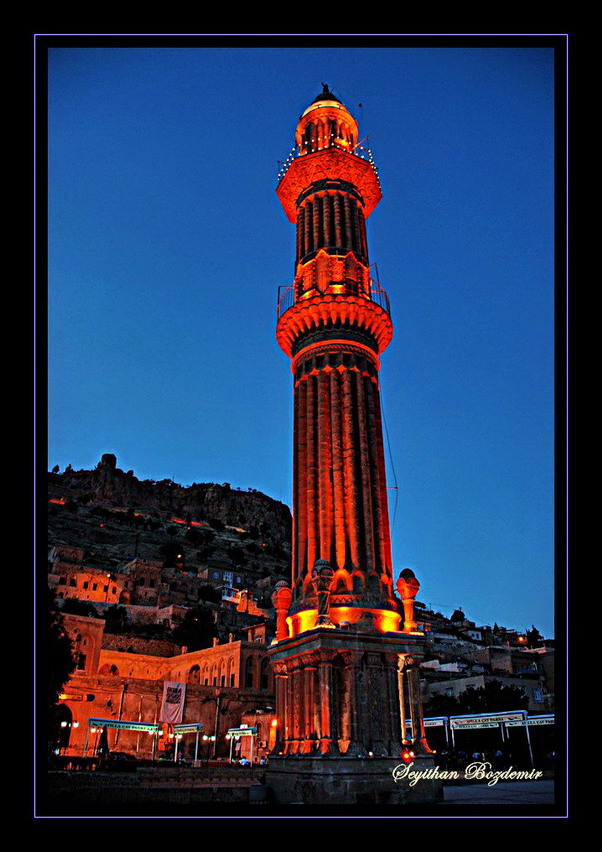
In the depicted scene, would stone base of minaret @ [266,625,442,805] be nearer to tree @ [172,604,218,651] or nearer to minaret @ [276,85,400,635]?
minaret @ [276,85,400,635]

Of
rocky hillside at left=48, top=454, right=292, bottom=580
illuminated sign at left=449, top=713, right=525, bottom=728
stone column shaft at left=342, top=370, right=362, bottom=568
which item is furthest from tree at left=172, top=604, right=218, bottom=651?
stone column shaft at left=342, top=370, right=362, bottom=568

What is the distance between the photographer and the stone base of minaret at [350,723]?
18.1 m

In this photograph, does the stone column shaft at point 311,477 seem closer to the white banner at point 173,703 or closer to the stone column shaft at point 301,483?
the stone column shaft at point 301,483

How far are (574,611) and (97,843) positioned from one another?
210 inches

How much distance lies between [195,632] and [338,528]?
5398 cm

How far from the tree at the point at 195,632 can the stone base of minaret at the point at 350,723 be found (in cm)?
5253

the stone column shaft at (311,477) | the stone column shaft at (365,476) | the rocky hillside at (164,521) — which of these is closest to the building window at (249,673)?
the stone column shaft at (311,477)

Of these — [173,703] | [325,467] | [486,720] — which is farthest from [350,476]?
[173,703]

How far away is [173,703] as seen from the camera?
A: 41.6 m

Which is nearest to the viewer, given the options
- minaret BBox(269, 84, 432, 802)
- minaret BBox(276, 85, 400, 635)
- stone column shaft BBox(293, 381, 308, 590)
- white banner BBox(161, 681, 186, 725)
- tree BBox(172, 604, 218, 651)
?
minaret BBox(269, 84, 432, 802)

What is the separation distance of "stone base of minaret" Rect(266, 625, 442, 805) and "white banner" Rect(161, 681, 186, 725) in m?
22.9

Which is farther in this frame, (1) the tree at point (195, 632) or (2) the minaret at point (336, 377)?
(1) the tree at point (195, 632)

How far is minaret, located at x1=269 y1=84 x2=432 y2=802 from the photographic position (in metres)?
19.0

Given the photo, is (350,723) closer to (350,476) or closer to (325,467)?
(350,476)
